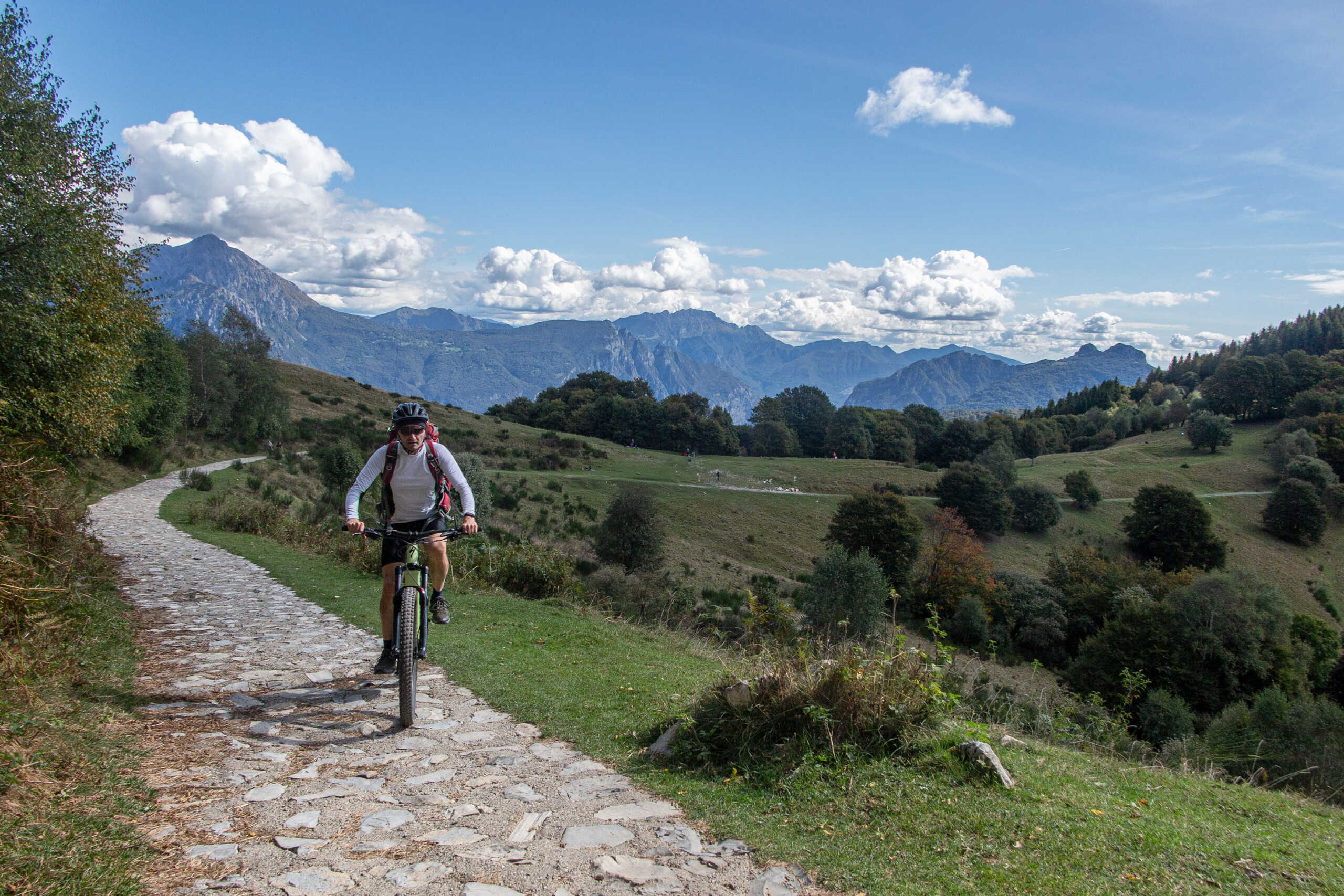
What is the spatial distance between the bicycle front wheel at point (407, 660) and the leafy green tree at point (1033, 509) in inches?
3015

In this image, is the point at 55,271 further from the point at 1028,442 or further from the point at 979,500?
the point at 1028,442

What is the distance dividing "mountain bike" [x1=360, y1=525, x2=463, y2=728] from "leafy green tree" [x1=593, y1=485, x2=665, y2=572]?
3033cm

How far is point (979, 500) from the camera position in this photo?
6938cm

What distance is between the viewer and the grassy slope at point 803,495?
54594 mm

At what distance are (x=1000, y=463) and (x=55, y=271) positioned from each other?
83.4m

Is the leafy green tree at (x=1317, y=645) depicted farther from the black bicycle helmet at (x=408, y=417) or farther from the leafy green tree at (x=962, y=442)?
the leafy green tree at (x=962, y=442)

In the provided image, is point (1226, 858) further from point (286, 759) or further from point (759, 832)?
point (286, 759)

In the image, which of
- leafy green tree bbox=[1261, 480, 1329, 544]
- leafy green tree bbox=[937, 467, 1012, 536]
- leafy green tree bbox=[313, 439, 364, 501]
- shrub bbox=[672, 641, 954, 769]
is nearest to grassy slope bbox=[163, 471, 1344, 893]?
shrub bbox=[672, 641, 954, 769]

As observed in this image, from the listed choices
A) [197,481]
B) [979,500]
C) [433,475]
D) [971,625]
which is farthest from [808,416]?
[433,475]

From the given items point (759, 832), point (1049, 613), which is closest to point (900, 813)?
point (759, 832)

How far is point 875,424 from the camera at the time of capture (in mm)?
110625

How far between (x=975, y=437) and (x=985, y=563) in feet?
172

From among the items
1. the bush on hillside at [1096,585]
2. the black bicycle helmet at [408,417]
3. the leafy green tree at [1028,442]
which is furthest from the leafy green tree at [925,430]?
the black bicycle helmet at [408,417]

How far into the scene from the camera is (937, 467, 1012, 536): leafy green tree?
69.0 m
